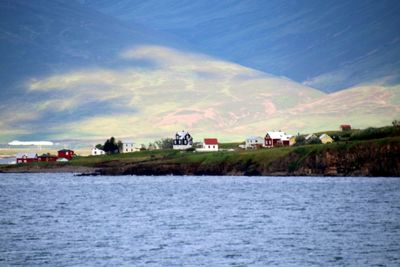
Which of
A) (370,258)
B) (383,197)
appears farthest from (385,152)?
(370,258)

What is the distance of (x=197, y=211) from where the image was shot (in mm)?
88562

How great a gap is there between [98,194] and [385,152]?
34.5 meters

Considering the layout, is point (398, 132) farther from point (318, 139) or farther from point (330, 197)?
point (330, 197)

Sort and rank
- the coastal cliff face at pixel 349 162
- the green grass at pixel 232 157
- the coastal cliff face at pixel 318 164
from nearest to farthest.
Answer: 1. the coastal cliff face at pixel 349 162
2. the coastal cliff face at pixel 318 164
3. the green grass at pixel 232 157

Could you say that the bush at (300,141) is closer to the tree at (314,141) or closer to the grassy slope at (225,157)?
the tree at (314,141)

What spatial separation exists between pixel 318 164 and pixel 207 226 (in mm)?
64001

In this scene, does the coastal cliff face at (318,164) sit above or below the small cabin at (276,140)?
below

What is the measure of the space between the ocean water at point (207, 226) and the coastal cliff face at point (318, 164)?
28.5ft

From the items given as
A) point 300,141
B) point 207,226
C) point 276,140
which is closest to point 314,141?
point 300,141

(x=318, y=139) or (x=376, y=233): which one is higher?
(x=318, y=139)

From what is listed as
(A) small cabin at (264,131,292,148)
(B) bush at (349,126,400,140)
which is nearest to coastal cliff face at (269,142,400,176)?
(B) bush at (349,126,400,140)

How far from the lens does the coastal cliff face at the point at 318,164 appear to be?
12888cm

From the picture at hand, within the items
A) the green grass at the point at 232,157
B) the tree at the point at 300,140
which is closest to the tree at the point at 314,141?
the tree at the point at 300,140

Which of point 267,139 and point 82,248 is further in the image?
point 267,139
